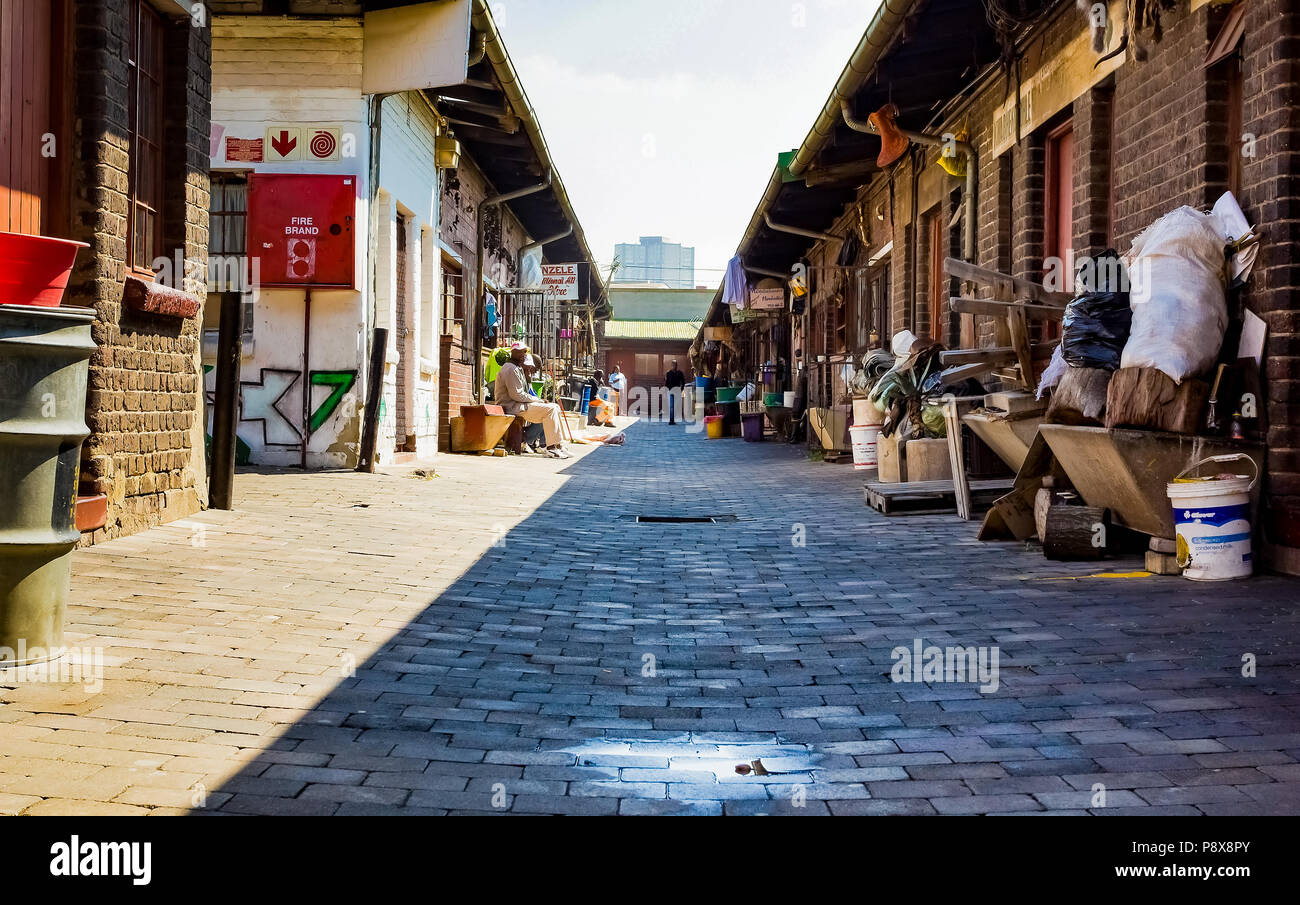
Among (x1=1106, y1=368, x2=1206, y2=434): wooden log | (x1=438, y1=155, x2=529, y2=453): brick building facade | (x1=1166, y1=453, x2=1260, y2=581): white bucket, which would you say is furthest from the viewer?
(x1=438, y1=155, x2=529, y2=453): brick building facade

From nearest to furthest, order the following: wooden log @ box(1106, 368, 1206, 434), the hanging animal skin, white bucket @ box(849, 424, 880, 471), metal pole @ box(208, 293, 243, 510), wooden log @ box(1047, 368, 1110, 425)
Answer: wooden log @ box(1106, 368, 1206, 434) < wooden log @ box(1047, 368, 1110, 425) < metal pole @ box(208, 293, 243, 510) < the hanging animal skin < white bucket @ box(849, 424, 880, 471)

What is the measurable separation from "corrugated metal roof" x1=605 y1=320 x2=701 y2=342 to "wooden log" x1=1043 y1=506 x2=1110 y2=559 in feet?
158

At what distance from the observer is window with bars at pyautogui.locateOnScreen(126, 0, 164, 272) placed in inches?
255

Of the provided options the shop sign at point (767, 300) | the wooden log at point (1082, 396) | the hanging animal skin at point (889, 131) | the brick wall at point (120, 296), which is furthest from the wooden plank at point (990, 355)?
the shop sign at point (767, 300)

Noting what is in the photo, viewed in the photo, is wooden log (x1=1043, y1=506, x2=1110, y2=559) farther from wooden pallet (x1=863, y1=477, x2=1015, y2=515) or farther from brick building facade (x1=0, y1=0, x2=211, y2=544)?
brick building facade (x1=0, y1=0, x2=211, y2=544)

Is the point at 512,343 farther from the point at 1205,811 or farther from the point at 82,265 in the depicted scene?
the point at 1205,811

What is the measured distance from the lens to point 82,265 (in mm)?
5883

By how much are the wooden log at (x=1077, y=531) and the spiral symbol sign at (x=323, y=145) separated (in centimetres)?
778

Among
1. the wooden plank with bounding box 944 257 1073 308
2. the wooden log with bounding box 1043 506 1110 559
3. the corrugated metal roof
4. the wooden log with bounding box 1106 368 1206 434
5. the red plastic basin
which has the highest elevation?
the corrugated metal roof

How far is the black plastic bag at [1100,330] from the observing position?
20.0ft

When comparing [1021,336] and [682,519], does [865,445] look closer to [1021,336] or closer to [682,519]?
[682,519]

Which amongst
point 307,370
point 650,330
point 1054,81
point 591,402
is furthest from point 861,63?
point 650,330

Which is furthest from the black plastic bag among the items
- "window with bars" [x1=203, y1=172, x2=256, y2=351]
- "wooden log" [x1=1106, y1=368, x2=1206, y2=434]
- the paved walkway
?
"window with bars" [x1=203, y1=172, x2=256, y2=351]

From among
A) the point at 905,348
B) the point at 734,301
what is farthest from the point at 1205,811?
the point at 734,301
